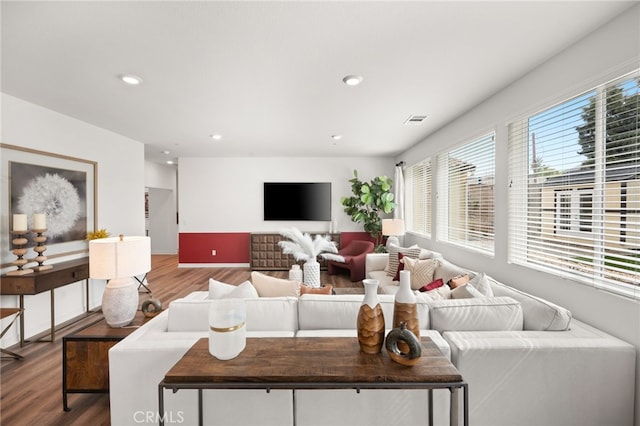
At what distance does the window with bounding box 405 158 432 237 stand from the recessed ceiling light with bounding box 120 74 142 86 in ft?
13.2

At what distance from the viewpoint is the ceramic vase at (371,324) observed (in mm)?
1297

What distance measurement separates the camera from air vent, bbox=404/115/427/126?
359 centimetres

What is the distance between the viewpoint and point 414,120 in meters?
3.75

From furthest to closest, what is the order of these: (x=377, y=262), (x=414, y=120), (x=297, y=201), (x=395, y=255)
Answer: (x=297, y=201), (x=377, y=262), (x=395, y=255), (x=414, y=120)

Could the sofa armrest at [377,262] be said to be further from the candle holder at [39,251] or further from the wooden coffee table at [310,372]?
the candle holder at [39,251]

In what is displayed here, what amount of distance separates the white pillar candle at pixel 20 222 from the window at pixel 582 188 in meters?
4.82

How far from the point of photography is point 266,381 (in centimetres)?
115

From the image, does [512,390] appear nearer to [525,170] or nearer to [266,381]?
[266,381]

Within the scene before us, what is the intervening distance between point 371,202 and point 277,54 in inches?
167

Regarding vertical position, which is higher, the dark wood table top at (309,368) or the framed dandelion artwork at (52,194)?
the framed dandelion artwork at (52,194)

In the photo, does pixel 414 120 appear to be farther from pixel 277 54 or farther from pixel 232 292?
→ pixel 232 292

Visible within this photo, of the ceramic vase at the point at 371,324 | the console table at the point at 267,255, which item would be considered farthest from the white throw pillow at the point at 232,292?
the console table at the point at 267,255

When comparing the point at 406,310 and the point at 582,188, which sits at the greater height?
the point at 582,188

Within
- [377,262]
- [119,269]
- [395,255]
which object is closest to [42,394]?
[119,269]
